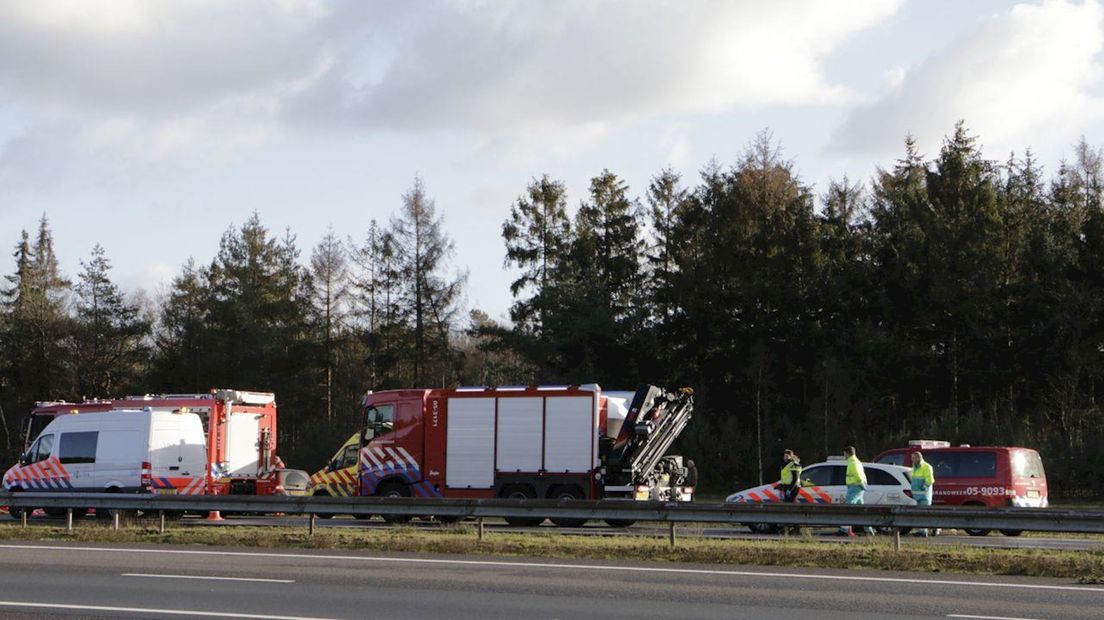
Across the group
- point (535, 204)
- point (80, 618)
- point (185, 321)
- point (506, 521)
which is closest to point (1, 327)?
point (185, 321)

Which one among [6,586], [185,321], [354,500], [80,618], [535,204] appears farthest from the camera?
[185,321]

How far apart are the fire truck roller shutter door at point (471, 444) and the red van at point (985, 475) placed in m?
8.72

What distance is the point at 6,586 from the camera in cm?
1401

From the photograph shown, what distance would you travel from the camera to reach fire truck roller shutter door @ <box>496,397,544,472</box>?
89.3 feet

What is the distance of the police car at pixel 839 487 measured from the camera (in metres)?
24.1

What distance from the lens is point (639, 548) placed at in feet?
61.1

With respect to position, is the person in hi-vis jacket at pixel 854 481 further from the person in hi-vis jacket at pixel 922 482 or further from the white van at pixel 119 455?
the white van at pixel 119 455

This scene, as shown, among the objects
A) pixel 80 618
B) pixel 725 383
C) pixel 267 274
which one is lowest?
pixel 80 618

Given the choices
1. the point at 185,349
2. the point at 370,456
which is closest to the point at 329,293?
the point at 185,349

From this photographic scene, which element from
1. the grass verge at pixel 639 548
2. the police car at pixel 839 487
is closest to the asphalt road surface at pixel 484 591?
the grass verge at pixel 639 548

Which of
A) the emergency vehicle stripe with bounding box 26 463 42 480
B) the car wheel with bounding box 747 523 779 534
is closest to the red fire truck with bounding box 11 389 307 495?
the emergency vehicle stripe with bounding box 26 463 42 480

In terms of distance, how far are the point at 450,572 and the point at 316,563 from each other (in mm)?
2292

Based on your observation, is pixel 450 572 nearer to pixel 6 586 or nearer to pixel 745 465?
pixel 6 586

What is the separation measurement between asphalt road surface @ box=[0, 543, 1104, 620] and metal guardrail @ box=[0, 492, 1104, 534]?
277 cm
